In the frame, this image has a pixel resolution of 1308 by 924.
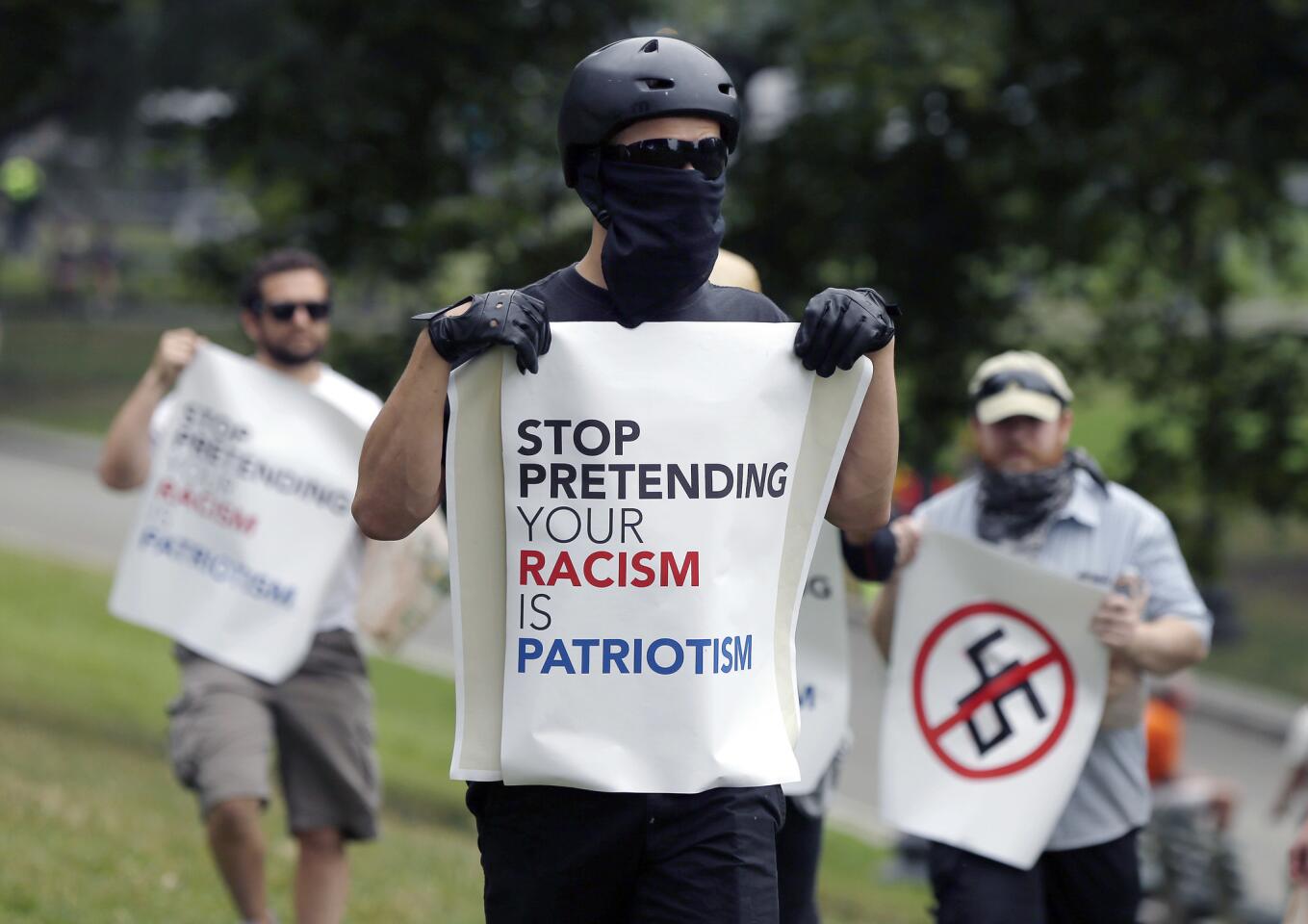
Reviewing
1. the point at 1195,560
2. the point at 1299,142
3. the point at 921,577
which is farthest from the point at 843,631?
the point at 1195,560

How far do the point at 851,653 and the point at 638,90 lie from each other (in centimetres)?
1536

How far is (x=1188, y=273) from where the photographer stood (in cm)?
1099

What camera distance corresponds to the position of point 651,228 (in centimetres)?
345

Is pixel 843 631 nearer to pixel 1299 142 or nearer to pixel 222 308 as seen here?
pixel 1299 142

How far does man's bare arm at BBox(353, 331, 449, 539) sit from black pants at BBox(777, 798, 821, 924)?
72.0 inches

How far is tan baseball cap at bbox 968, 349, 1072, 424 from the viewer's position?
5.30m

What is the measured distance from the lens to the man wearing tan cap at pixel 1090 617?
5.13m

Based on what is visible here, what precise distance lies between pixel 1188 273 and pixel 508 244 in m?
3.58

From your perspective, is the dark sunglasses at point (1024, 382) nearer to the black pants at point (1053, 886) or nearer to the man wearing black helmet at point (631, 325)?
the black pants at point (1053, 886)

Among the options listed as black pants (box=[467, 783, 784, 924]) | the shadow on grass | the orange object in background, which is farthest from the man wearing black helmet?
the shadow on grass

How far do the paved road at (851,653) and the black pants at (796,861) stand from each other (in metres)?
2.15

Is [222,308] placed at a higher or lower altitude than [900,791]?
higher

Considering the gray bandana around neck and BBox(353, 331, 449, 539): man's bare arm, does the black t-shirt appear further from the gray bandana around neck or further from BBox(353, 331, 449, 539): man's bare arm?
the gray bandana around neck

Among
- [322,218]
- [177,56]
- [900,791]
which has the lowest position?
[900,791]
